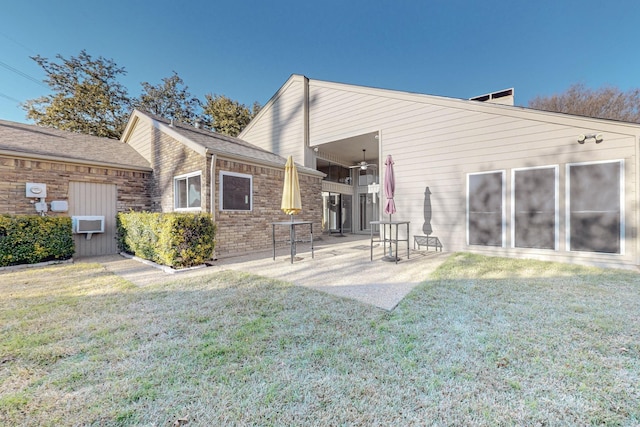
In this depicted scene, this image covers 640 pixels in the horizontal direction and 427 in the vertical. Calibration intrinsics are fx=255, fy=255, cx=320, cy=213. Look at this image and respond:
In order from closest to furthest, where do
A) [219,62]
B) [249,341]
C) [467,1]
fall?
1. [249,341]
2. [467,1]
3. [219,62]

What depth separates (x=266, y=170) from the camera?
8.43 m

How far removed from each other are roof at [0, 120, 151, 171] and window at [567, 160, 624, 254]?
12242mm

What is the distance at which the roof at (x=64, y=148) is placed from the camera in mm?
6821

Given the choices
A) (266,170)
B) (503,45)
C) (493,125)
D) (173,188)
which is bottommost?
(173,188)

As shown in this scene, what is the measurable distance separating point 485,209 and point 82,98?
2408 centimetres

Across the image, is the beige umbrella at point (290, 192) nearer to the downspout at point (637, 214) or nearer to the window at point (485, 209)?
the window at point (485, 209)

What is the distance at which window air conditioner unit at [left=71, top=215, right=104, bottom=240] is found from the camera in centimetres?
729

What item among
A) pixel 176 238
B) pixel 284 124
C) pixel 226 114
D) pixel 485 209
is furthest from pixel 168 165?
pixel 226 114

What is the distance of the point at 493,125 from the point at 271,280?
699 centimetres

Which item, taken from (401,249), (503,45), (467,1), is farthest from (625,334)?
(503,45)

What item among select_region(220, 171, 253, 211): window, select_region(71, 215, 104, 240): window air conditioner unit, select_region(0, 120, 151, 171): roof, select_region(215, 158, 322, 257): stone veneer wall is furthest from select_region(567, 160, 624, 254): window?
select_region(71, 215, 104, 240): window air conditioner unit

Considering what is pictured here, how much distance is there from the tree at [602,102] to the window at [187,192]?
66.4ft

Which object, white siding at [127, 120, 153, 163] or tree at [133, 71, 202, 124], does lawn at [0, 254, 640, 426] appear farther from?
tree at [133, 71, 202, 124]

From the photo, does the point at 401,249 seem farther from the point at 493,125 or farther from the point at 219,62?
the point at 219,62
